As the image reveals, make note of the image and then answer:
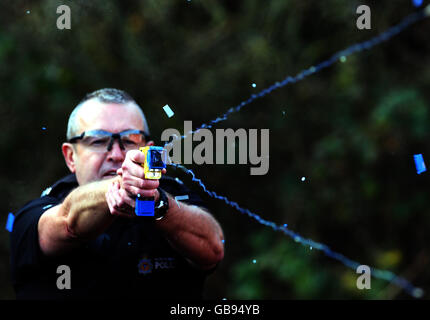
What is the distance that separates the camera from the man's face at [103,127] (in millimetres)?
2904

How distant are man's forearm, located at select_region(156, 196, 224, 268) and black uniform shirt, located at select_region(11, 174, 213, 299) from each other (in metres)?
0.13

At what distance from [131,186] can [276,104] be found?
4.96m

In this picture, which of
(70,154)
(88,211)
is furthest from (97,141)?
(88,211)

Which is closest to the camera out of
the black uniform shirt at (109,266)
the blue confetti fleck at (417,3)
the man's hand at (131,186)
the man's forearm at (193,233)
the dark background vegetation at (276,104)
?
the man's hand at (131,186)

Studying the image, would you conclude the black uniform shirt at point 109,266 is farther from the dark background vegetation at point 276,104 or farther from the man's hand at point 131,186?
the dark background vegetation at point 276,104

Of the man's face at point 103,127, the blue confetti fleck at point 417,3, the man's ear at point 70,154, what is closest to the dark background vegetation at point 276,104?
the blue confetti fleck at point 417,3

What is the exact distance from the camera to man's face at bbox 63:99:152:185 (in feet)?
9.53

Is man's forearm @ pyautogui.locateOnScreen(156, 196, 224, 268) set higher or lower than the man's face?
lower

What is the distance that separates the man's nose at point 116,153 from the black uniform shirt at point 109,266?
33cm

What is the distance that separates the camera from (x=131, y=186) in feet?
7.18

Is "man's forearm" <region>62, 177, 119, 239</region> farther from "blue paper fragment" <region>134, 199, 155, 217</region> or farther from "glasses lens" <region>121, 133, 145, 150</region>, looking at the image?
"glasses lens" <region>121, 133, 145, 150</region>

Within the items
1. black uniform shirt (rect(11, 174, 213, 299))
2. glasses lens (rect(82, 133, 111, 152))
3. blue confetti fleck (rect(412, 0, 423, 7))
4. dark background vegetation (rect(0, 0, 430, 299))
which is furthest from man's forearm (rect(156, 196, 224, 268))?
blue confetti fleck (rect(412, 0, 423, 7))

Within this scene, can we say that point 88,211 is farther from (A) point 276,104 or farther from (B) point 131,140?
(A) point 276,104

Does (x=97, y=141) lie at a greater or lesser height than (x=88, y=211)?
greater
